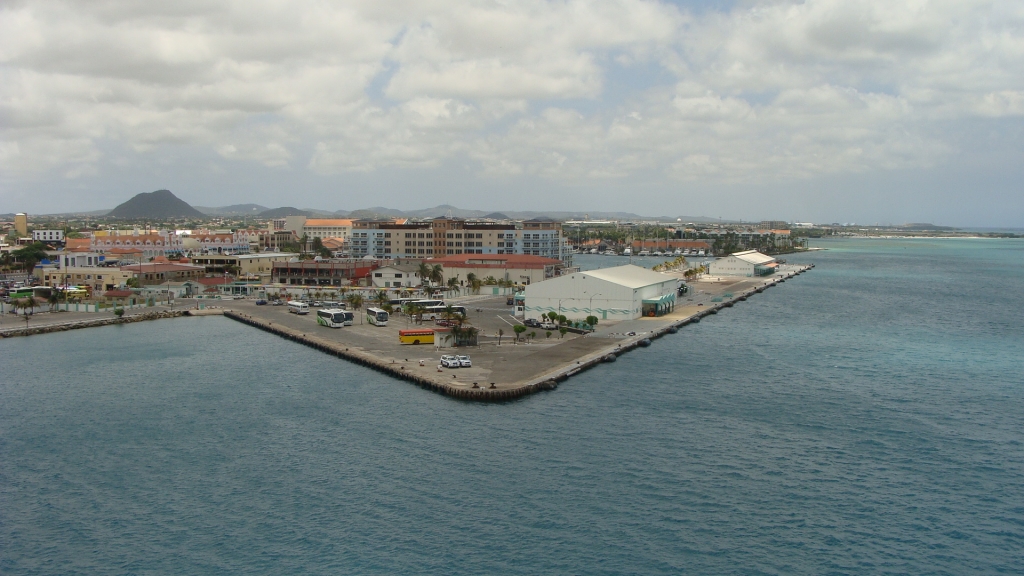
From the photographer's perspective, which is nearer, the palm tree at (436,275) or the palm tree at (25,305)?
the palm tree at (25,305)

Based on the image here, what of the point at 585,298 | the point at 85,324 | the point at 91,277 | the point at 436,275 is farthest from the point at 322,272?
the point at 585,298

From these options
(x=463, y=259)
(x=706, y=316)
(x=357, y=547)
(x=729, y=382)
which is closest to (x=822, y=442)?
(x=729, y=382)

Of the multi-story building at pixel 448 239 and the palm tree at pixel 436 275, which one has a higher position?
the multi-story building at pixel 448 239

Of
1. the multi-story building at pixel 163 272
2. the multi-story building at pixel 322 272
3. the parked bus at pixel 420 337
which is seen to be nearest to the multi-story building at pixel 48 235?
the multi-story building at pixel 163 272

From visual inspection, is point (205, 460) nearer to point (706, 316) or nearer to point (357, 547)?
point (357, 547)

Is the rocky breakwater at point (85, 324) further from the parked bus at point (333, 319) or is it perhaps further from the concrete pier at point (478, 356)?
the parked bus at point (333, 319)

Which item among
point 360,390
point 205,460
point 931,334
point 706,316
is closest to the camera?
point 205,460
